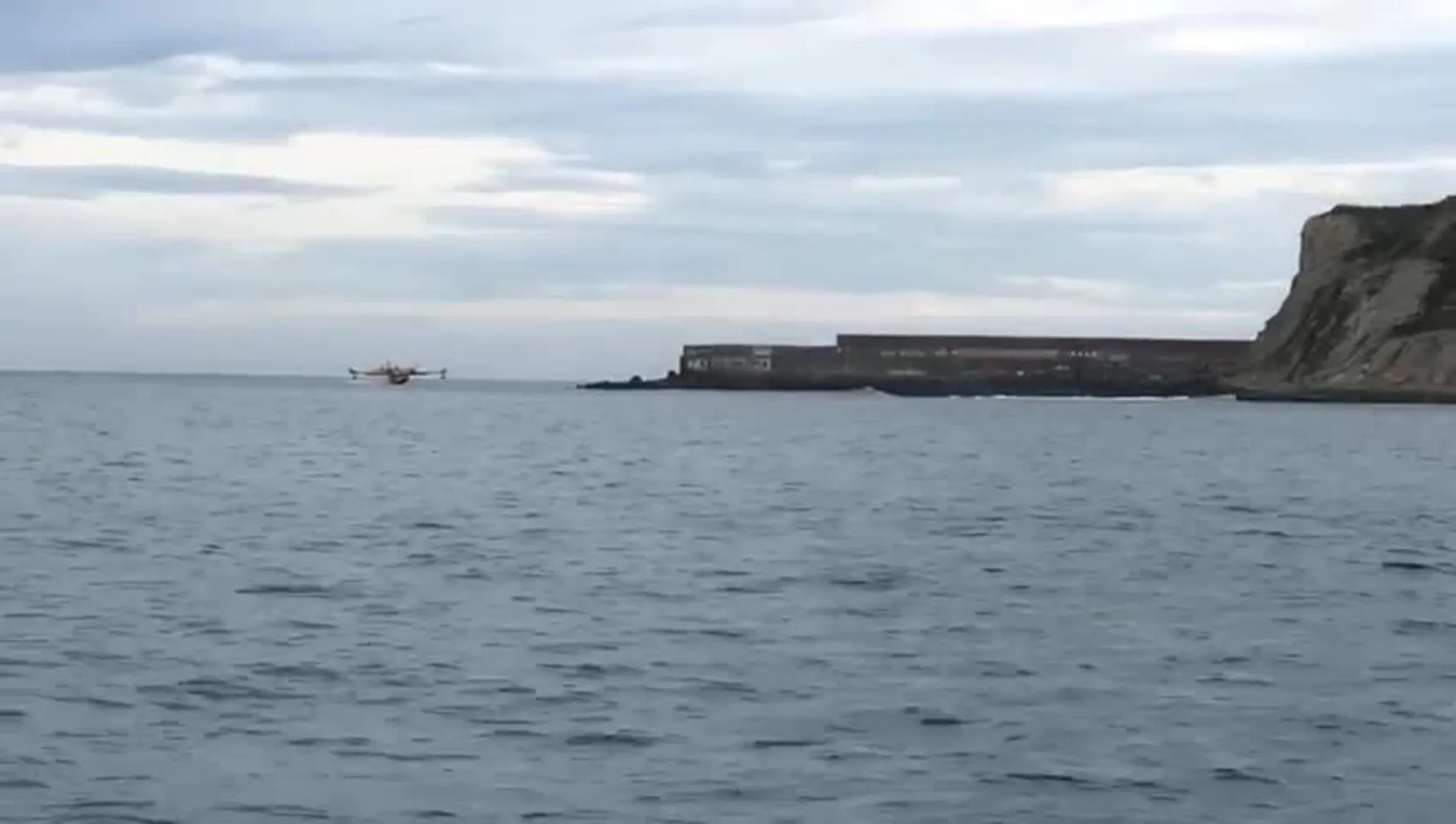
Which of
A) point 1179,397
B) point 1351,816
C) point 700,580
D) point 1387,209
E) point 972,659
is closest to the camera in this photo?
point 1351,816

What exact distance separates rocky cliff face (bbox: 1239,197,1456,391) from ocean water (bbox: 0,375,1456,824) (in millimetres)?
93654

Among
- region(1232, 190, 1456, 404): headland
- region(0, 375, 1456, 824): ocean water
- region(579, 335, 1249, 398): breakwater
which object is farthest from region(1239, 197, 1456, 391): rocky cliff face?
region(0, 375, 1456, 824): ocean water

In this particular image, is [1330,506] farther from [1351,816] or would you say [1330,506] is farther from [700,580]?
[1351,816]

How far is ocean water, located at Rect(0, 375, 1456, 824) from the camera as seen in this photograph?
13219mm

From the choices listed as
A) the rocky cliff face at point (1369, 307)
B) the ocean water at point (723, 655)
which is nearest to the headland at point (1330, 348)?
the rocky cliff face at point (1369, 307)

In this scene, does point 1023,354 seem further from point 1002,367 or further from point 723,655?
point 723,655

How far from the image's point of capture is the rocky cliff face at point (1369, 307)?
134m

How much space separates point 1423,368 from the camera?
132 meters

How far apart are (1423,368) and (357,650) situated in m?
122

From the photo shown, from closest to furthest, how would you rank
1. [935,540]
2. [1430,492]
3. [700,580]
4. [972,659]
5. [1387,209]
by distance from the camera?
[972,659] < [700,580] < [935,540] < [1430,492] < [1387,209]

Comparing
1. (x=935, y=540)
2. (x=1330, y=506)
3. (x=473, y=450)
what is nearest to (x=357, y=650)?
(x=935, y=540)

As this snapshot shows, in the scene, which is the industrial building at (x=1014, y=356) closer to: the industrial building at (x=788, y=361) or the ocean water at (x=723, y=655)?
the industrial building at (x=788, y=361)

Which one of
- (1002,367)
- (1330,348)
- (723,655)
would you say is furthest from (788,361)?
(723,655)

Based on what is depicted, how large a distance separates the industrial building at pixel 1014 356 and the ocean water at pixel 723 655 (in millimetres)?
140781
